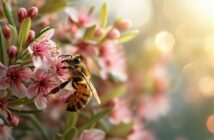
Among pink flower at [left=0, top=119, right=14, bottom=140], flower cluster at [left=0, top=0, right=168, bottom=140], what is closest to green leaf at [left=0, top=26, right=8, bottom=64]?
flower cluster at [left=0, top=0, right=168, bottom=140]

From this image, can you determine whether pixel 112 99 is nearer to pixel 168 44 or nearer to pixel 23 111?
pixel 23 111

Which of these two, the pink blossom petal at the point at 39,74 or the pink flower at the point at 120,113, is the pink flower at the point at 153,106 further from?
the pink blossom petal at the point at 39,74

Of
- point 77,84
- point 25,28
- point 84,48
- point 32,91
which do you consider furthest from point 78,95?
point 84,48

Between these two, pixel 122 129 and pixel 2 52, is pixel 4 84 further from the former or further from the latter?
pixel 122 129

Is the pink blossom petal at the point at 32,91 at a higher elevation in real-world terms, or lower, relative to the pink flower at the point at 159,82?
lower

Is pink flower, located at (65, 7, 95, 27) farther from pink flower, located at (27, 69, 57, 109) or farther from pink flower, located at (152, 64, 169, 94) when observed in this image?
pink flower, located at (152, 64, 169, 94)

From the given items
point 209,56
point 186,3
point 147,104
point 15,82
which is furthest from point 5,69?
point 186,3

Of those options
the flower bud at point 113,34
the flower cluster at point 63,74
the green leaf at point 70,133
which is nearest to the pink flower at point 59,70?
the flower cluster at point 63,74
